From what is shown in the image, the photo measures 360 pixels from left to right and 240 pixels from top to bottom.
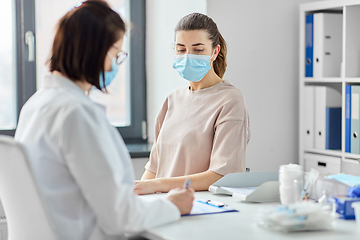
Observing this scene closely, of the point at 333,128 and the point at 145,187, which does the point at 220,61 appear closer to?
the point at 145,187

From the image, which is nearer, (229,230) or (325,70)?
(229,230)

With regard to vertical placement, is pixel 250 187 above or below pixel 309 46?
below

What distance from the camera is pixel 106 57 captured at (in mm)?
1202

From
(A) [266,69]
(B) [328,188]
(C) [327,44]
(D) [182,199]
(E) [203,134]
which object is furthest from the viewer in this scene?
(A) [266,69]

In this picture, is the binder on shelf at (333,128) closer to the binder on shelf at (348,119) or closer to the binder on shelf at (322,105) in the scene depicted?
the binder on shelf at (322,105)

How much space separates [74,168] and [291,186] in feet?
2.18

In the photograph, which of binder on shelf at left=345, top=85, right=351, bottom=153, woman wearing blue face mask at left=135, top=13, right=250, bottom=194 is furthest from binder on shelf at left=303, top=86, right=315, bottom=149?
woman wearing blue face mask at left=135, top=13, right=250, bottom=194

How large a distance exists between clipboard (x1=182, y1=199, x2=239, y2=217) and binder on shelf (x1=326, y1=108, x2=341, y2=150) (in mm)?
1658

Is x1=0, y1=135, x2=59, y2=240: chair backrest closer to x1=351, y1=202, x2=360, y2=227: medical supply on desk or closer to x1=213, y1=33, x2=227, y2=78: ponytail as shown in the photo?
x1=351, y1=202, x2=360, y2=227: medical supply on desk

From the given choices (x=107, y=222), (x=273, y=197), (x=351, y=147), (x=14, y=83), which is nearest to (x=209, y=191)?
(x=273, y=197)

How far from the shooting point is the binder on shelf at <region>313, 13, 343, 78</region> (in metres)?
2.90

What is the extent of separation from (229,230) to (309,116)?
199 centimetres

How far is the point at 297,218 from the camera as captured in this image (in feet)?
3.78

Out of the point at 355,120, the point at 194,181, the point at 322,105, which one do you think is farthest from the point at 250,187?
the point at 322,105
